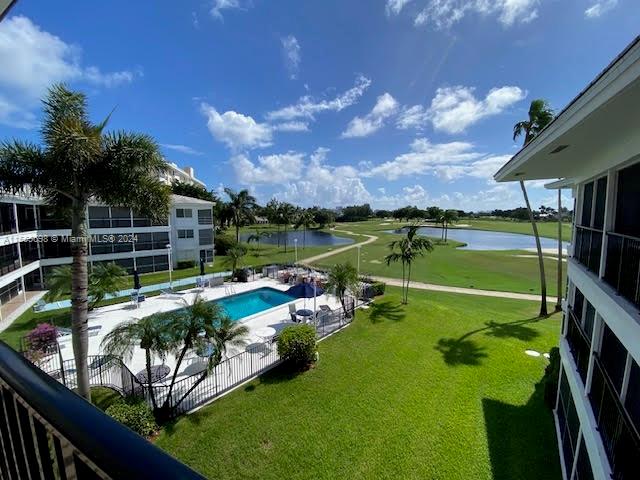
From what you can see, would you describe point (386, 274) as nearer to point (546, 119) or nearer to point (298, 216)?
point (546, 119)

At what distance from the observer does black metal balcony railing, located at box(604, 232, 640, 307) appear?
17.7 feet

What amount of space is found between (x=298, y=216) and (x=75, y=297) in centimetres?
5421

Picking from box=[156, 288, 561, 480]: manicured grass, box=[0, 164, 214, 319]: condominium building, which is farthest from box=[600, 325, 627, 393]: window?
box=[0, 164, 214, 319]: condominium building

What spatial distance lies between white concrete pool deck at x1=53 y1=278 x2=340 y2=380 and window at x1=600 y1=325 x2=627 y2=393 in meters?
11.0

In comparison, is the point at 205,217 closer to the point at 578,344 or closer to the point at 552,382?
the point at 552,382

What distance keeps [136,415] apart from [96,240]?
970 inches

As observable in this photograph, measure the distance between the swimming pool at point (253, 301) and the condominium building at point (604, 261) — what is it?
58.3 feet

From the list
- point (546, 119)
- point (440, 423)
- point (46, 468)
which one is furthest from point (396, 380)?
point (546, 119)

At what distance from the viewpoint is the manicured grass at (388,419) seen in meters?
8.60

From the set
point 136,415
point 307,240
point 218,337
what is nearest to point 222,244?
point 307,240

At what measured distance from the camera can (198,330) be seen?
10.2m

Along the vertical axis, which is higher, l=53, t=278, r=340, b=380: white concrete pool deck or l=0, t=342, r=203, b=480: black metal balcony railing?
l=0, t=342, r=203, b=480: black metal balcony railing

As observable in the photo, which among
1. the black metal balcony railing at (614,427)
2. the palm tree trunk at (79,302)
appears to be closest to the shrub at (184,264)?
the palm tree trunk at (79,302)

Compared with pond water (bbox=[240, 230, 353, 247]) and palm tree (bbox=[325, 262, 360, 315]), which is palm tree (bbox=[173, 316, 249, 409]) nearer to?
palm tree (bbox=[325, 262, 360, 315])
